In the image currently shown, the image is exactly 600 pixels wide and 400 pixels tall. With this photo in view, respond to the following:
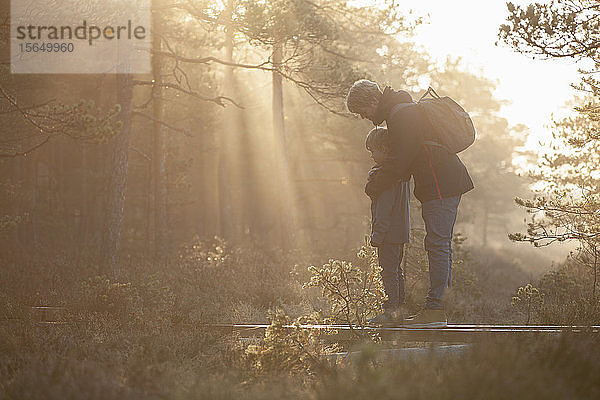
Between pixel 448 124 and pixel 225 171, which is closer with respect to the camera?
pixel 448 124

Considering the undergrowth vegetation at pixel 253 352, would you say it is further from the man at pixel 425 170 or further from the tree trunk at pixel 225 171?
the tree trunk at pixel 225 171

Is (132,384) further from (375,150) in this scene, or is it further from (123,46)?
(123,46)

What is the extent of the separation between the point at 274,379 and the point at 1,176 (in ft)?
55.2

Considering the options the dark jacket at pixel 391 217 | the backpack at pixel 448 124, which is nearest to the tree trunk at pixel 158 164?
the dark jacket at pixel 391 217

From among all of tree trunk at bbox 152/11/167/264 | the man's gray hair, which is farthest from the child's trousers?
tree trunk at bbox 152/11/167/264

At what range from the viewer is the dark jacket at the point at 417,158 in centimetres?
590

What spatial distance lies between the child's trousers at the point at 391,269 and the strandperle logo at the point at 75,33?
8.15 metres

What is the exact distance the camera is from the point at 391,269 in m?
6.43

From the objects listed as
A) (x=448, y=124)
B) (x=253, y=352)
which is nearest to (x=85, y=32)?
(x=448, y=124)

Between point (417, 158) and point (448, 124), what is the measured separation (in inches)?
17.1

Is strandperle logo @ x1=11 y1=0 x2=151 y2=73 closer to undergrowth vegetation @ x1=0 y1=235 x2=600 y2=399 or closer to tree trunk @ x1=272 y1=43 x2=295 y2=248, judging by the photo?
undergrowth vegetation @ x1=0 y1=235 x2=600 y2=399

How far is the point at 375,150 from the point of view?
652 centimetres

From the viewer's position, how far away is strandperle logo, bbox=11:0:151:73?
40.0 ft

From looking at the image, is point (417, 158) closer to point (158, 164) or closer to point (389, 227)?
point (389, 227)
